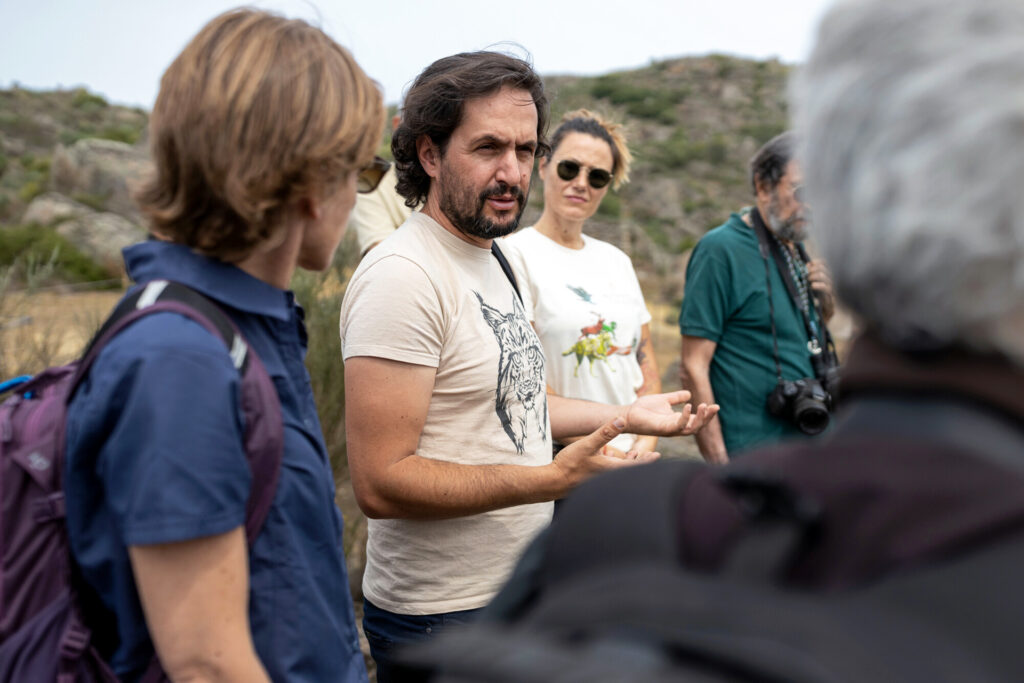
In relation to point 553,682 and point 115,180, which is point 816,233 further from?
point 115,180

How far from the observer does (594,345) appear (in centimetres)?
332

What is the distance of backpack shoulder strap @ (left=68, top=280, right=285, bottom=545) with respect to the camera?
1.30m

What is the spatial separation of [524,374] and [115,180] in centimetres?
1928

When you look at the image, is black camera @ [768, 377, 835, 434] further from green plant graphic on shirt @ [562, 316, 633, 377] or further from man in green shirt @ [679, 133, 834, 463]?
green plant graphic on shirt @ [562, 316, 633, 377]

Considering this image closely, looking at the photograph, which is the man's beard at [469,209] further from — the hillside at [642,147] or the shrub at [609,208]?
the shrub at [609,208]

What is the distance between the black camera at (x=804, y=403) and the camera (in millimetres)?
3461

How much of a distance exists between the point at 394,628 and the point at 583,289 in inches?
60.2

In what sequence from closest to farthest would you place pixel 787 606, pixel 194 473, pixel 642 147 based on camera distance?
pixel 787 606
pixel 194 473
pixel 642 147

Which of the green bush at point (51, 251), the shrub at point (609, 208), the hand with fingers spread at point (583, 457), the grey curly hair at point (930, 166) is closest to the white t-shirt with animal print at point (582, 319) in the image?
the hand with fingers spread at point (583, 457)

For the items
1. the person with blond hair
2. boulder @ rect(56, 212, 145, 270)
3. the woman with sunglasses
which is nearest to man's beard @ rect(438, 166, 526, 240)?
the woman with sunglasses

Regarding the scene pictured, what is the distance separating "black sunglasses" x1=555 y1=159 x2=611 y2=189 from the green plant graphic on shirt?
2.29 ft

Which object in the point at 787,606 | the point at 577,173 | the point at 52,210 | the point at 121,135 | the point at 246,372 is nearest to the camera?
the point at 787,606

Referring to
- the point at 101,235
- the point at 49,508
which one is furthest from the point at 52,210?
the point at 49,508

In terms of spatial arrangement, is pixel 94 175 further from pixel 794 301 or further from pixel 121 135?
pixel 794 301
